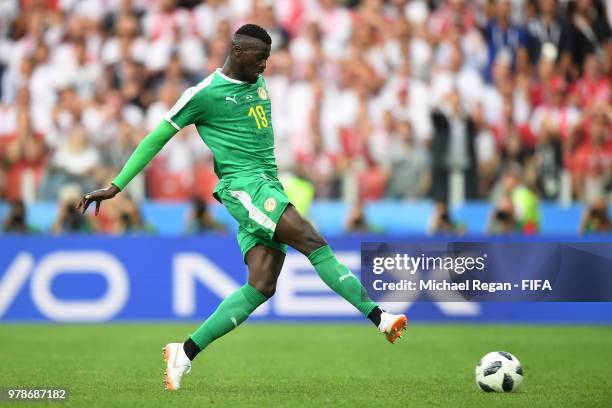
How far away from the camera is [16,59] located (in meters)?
18.1

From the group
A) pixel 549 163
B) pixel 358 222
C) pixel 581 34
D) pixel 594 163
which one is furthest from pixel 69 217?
pixel 581 34

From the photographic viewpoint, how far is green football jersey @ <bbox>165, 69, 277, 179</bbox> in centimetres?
762

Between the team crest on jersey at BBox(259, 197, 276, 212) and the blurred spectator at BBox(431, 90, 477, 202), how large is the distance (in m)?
8.67

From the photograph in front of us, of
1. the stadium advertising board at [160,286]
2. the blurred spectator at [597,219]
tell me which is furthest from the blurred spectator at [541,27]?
the stadium advertising board at [160,286]

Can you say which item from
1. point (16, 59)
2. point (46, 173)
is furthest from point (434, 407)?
point (16, 59)

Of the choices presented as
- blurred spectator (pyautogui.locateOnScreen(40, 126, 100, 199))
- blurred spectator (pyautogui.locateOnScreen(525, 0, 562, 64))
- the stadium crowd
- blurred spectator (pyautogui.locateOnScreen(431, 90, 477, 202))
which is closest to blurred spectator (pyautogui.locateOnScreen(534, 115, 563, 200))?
the stadium crowd

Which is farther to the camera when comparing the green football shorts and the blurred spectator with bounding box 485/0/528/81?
the blurred spectator with bounding box 485/0/528/81

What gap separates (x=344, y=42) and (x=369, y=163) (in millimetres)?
2579

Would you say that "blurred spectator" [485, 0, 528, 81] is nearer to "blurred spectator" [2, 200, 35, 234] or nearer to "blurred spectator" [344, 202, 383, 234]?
"blurred spectator" [344, 202, 383, 234]

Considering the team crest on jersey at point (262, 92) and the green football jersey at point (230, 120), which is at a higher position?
the team crest on jersey at point (262, 92)

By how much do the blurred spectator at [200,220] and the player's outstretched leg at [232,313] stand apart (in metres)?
7.48

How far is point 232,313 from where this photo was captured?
24.9 feet

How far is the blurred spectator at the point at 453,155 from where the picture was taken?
1602 centimetres

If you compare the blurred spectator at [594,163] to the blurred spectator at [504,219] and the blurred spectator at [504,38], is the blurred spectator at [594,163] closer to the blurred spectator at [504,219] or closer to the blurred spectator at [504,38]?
the blurred spectator at [504,219]
